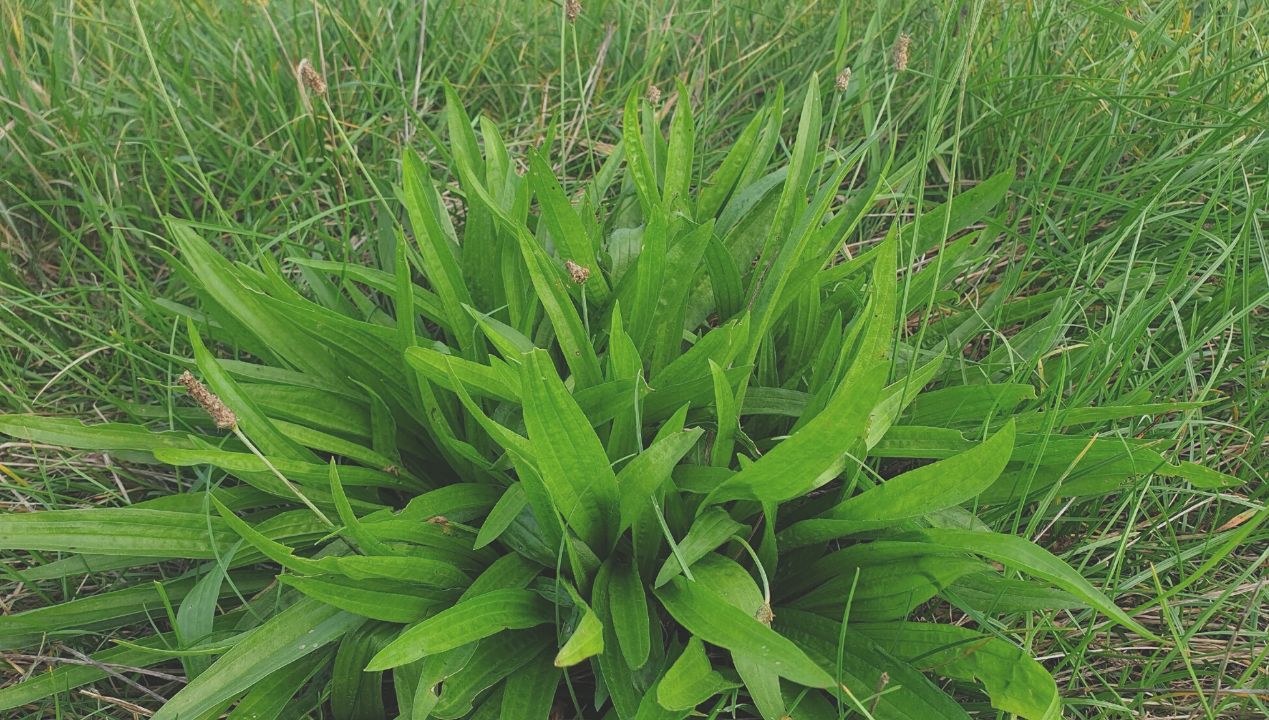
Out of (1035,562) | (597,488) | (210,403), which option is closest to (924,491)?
(1035,562)

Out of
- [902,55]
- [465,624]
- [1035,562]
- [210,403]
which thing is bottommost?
[465,624]

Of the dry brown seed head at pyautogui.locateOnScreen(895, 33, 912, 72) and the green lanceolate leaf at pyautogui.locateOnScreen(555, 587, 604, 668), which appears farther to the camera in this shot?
the dry brown seed head at pyautogui.locateOnScreen(895, 33, 912, 72)

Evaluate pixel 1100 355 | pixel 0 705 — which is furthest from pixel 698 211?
pixel 0 705

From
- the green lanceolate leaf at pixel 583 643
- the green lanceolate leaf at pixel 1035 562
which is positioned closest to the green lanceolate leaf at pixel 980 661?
the green lanceolate leaf at pixel 1035 562

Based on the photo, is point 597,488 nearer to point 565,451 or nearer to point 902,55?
point 565,451

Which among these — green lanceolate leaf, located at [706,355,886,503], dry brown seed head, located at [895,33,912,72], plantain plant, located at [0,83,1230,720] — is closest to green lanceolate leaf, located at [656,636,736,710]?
plantain plant, located at [0,83,1230,720]

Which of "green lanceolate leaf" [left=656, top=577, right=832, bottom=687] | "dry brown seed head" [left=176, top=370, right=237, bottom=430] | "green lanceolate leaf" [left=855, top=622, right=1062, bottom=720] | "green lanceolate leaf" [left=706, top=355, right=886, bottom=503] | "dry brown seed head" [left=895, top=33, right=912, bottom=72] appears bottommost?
"green lanceolate leaf" [left=855, top=622, right=1062, bottom=720]

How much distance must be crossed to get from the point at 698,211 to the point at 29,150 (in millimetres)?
1617

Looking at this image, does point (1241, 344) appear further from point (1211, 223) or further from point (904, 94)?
point (904, 94)

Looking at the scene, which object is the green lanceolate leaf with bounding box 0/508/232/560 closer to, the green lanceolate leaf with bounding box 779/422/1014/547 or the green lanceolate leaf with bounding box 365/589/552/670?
the green lanceolate leaf with bounding box 365/589/552/670

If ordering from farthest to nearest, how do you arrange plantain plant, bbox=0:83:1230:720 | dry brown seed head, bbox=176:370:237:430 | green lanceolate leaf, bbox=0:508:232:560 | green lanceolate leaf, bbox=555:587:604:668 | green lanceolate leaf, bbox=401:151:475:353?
green lanceolate leaf, bbox=401:151:475:353, green lanceolate leaf, bbox=0:508:232:560, plantain plant, bbox=0:83:1230:720, green lanceolate leaf, bbox=555:587:604:668, dry brown seed head, bbox=176:370:237:430

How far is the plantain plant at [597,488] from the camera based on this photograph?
117cm

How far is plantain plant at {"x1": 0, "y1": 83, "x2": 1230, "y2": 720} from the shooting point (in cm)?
117

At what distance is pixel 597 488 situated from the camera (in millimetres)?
1257
